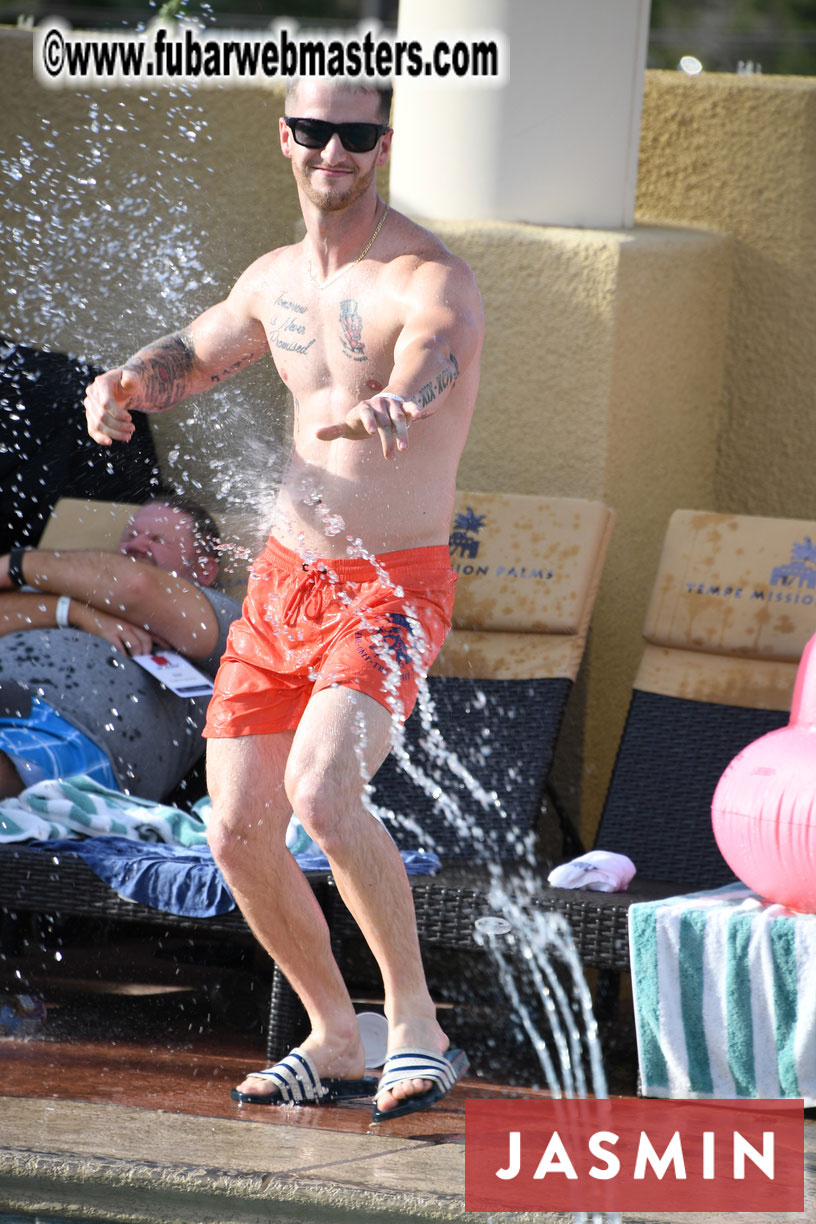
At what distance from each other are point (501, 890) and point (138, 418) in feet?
7.57

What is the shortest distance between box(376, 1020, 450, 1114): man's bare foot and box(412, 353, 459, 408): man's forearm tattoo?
1.20 meters

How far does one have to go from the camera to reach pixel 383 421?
2.46 m

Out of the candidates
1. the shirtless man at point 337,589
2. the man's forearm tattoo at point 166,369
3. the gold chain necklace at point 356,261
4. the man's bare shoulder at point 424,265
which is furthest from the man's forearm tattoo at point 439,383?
the man's forearm tattoo at point 166,369

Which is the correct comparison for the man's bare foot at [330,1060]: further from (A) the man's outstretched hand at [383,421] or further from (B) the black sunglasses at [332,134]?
(B) the black sunglasses at [332,134]

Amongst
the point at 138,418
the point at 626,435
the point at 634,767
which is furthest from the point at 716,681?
the point at 138,418

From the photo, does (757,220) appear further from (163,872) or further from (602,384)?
(163,872)

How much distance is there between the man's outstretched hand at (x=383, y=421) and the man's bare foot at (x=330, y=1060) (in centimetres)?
129

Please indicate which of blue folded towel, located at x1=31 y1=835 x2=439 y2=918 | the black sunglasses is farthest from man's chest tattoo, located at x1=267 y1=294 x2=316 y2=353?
blue folded towel, located at x1=31 y1=835 x2=439 y2=918

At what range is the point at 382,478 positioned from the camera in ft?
9.64

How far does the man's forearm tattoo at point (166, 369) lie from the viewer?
120 inches

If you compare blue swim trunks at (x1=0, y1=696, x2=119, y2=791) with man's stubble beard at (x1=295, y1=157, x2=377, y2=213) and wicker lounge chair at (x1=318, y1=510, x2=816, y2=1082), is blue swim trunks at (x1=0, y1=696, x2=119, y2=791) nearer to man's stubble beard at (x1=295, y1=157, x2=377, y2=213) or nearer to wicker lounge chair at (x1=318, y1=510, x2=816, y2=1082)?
wicker lounge chair at (x1=318, y1=510, x2=816, y2=1082)

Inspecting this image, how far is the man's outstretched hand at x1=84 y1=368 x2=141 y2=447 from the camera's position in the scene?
2.88 meters

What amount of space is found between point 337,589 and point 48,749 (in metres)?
1.23

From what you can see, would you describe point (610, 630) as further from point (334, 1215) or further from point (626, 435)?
point (334, 1215)
